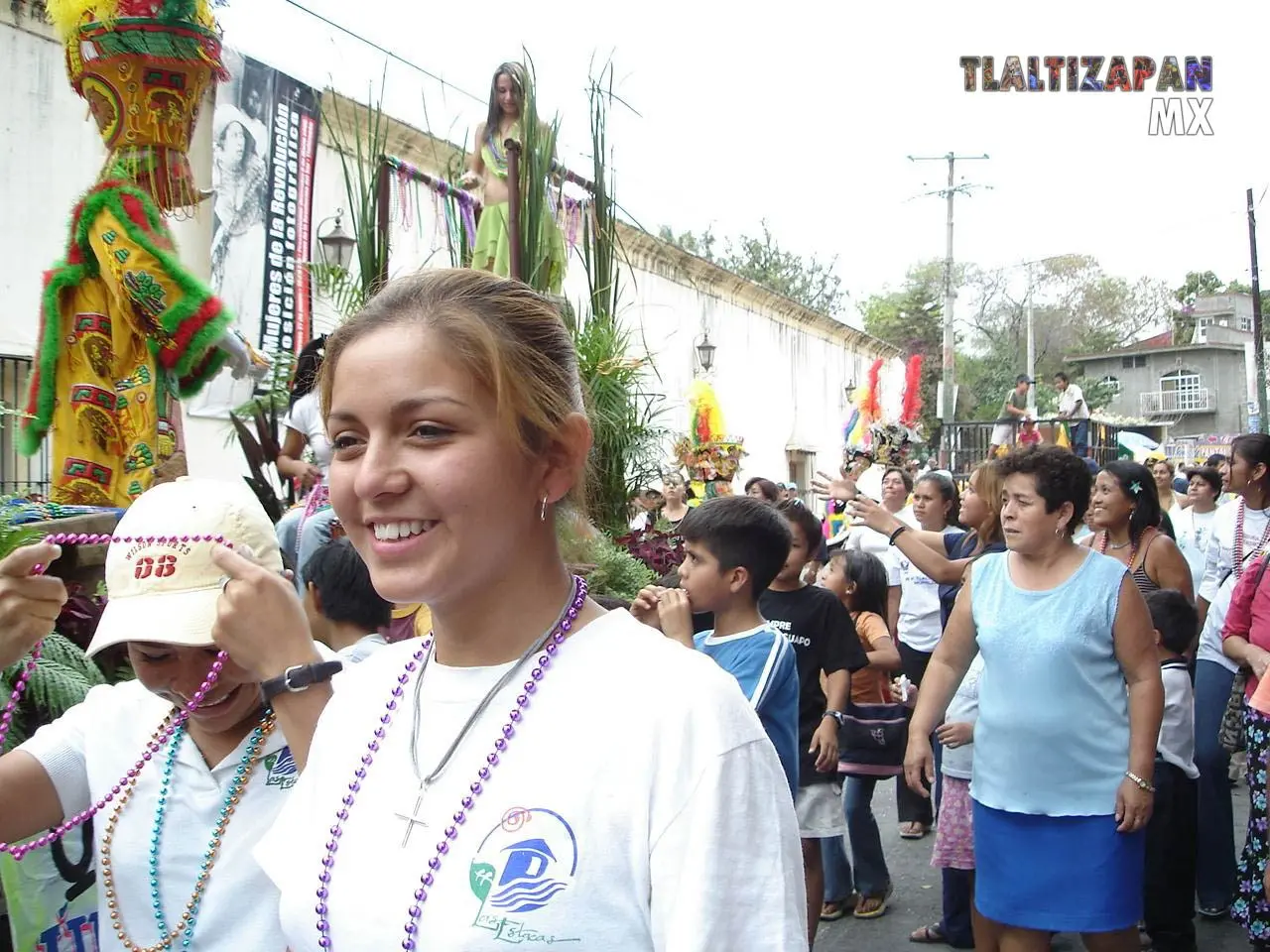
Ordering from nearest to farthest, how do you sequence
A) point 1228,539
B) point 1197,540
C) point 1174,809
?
point 1174,809
point 1228,539
point 1197,540

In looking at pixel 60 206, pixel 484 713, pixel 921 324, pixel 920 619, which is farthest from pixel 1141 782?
pixel 921 324

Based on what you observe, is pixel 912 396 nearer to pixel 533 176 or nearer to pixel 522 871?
pixel 533 176

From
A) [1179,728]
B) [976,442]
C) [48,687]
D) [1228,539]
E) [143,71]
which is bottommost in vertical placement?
[1179,728]

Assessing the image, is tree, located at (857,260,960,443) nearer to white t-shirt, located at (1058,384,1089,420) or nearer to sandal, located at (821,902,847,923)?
white t-shirt, located at (1058,384,1089,420)

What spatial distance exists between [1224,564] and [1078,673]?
311 cm

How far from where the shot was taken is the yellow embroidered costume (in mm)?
3969

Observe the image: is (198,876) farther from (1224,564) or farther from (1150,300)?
(1150,300)

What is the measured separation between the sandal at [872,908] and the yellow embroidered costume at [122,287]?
3601 millimetres

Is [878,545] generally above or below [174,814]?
above

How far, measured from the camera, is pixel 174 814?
1.93m

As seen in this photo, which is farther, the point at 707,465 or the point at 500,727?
the point at 707,465

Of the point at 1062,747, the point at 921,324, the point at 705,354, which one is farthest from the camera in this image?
the point at 921,324

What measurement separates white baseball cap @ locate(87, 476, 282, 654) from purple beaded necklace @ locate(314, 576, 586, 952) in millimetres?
533

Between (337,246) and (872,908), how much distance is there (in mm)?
7122
